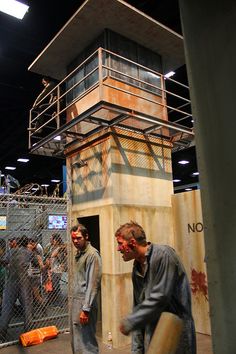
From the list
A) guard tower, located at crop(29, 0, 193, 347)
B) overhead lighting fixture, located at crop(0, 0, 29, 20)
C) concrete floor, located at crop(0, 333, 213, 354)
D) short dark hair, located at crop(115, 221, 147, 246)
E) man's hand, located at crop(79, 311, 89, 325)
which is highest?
overhead lighting fixture, located at crop(0, 0, 29, 20)

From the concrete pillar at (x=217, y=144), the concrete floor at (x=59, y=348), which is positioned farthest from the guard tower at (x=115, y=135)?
the concrete pillar at (x=217, y=144)

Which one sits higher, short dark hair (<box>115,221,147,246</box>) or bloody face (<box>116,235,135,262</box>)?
short dark hair (<box>115,221,147,246</box>)

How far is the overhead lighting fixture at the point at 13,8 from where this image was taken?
744 centimetres

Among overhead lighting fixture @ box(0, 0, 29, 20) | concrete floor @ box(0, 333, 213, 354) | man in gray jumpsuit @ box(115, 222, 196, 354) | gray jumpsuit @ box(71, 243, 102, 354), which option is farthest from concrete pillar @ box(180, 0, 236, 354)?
overhead lighting fixture @ box(0, 0, 29, 20)

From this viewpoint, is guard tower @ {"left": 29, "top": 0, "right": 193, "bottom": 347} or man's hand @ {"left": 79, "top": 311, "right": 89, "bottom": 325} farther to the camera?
guard tower @ {"left": 29, "top": 0, "right": 193, "bottom": 347}

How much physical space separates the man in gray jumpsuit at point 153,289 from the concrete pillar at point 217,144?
85 centimetres

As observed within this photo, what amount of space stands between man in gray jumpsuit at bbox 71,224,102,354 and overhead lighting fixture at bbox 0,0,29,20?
560 cm

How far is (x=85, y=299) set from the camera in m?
4.53

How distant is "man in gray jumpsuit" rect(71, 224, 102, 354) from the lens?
4512 mm

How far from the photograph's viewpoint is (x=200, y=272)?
7.14m

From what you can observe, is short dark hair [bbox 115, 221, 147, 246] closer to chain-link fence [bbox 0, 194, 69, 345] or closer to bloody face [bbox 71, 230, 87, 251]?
bloody face [bbox 71, 230, 87, 251]

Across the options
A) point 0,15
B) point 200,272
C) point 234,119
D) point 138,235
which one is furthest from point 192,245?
point 0,15

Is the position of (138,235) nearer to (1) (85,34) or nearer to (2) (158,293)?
(2) (158,293)

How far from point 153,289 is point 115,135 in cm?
503
